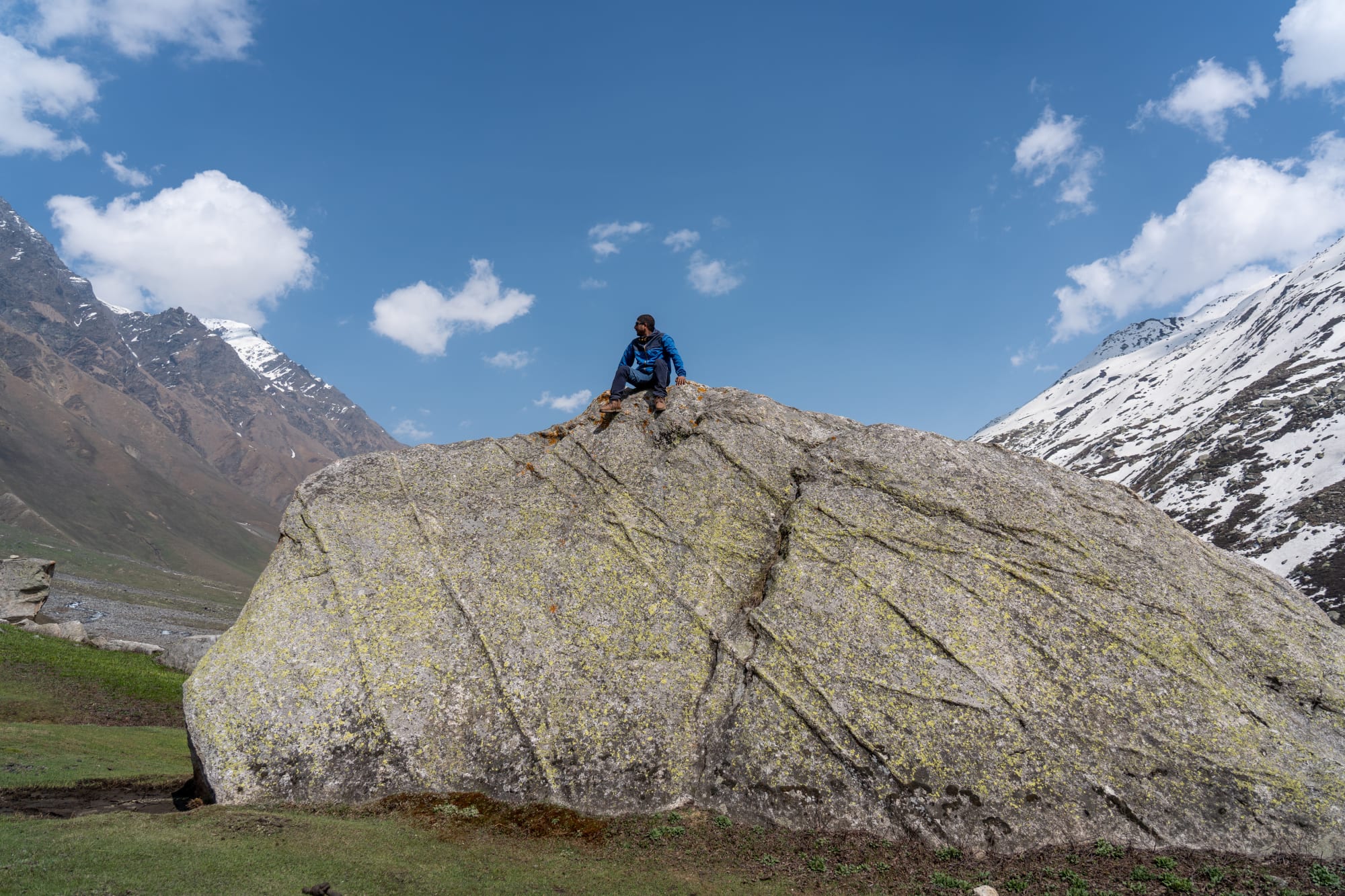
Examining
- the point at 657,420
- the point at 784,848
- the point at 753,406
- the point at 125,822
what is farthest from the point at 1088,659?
the point at 125,822

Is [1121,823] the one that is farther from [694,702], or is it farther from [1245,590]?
[694,702]

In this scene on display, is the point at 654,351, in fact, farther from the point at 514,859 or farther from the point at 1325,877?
the point at 1325,877

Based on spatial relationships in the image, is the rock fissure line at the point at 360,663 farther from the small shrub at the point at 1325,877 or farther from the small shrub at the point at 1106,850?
the small shrub at the point at 1325,877

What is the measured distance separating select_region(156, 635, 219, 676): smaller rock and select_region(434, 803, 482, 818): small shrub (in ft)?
126

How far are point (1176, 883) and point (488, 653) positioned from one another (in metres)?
16.4

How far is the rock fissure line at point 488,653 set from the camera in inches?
704

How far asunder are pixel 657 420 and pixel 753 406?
3.49 meters

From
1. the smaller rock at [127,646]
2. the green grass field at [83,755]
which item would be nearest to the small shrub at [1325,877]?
the green grass field at [83,755]

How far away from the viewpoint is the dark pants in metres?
26.1

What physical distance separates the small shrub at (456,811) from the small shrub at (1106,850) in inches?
552

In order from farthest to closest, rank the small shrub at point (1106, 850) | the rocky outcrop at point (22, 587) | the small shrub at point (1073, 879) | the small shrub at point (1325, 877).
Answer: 1. the rocky outcrop at point (22, 587)
2. the small shrub at point (1106, 850)
3. the small shrub at point (1073, 879)
4. the small shrub at point (1325, 877)

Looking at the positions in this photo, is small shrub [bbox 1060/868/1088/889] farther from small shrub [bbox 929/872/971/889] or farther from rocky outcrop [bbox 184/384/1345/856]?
small shrub [bbox 929/872/971/889]

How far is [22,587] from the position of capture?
194ft

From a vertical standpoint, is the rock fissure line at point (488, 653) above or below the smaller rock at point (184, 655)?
above
